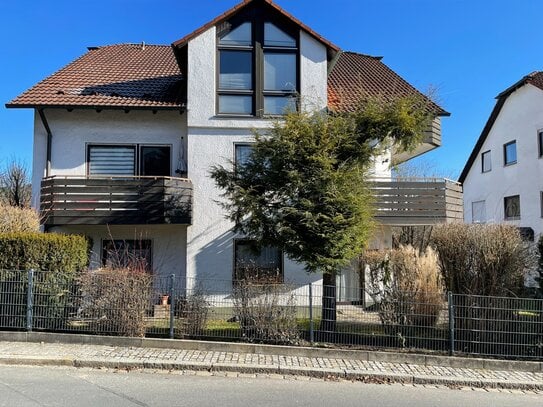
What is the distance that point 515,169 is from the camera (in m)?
24.9

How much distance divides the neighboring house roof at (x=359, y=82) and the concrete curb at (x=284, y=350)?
25.3 ft

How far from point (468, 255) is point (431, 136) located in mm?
6512

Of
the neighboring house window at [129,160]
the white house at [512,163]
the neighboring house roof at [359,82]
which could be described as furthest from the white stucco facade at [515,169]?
the neighboring house window at [129,160]

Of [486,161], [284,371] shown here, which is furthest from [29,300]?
[486,161]

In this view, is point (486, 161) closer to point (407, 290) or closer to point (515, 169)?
point (515, 169)

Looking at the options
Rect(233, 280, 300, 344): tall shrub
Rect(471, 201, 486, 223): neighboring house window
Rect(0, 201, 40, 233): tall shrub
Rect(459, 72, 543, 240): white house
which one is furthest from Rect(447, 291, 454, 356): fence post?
Rect(471, 201, 486, 223): neighboring house window

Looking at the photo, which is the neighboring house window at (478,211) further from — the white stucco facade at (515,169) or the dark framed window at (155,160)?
the dark framed window at (155,160)

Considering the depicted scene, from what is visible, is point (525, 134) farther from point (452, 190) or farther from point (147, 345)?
point (147, 345)

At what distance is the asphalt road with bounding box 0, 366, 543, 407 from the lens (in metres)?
6.12

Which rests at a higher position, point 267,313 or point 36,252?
point 36,252

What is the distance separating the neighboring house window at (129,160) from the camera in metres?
14.3

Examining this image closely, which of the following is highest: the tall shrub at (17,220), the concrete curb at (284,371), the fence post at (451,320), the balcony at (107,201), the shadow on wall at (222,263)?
the balcony at (107,201)

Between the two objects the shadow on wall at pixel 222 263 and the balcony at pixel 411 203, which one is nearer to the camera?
the balcony at pixel 411 203

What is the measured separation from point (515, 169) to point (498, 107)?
4162 millimetres
